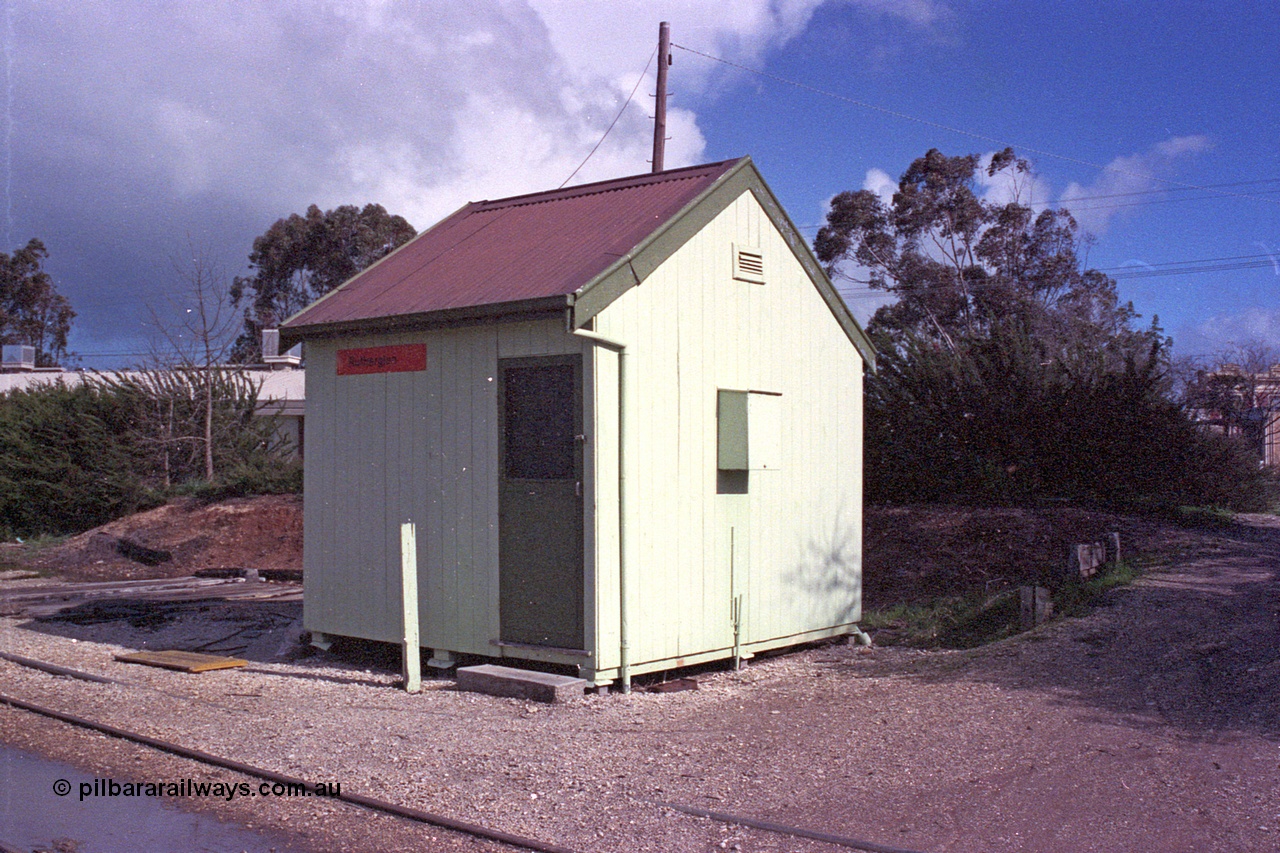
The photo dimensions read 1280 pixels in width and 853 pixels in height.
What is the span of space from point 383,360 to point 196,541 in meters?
14.1

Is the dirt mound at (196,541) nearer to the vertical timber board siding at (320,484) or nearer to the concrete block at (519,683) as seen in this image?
the vertical timber board siding at (320,484)

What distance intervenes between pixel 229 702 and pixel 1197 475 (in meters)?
14.3

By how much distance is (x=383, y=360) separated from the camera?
31.0 feet

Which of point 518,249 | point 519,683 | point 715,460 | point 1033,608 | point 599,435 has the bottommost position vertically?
point 519,683

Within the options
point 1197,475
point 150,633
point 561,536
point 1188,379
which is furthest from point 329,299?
point 1188,379

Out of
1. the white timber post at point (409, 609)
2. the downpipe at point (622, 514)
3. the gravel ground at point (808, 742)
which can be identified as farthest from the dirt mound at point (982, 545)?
the white timber post at point (409, 609)

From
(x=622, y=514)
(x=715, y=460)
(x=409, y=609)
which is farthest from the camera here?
(x=715, y=460)

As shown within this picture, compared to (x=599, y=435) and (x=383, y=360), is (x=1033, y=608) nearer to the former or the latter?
(x=599, y=435)

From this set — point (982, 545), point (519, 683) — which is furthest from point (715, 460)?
point (982, 545)

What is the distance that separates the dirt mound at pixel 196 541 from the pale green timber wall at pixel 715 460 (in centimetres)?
1300

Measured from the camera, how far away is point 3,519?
89.6 ft

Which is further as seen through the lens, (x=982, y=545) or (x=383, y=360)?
(x=982, y=545)

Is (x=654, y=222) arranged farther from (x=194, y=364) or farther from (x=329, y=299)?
(x=194, y=364)

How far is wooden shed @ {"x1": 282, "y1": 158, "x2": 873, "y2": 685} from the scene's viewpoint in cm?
818
